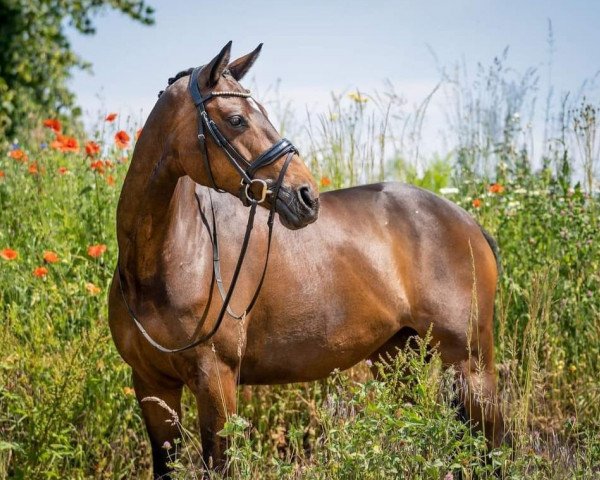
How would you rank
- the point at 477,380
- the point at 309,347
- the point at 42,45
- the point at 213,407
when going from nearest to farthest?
1. the point at 213,407
2. the point at 309,347
3. the point at 477,380
4. the point at 42,45

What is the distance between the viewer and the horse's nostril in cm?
320

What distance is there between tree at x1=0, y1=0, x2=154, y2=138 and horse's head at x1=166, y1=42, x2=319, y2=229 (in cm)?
787

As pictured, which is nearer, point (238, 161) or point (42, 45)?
point (238, 161)

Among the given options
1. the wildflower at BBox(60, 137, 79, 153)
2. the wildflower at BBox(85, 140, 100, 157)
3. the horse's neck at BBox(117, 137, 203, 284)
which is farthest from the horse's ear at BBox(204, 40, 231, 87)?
the wildflower at BBox(60, 137, 79, 153)

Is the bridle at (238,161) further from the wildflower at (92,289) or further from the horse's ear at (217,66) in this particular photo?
Result: the wildflower at (92,289)

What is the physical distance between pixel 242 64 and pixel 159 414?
1.52m

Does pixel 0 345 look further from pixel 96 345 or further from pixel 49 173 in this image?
pixel 49 173

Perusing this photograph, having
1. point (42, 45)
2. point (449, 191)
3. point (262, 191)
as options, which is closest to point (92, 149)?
point (262, 191)

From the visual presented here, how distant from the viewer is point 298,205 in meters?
3.18

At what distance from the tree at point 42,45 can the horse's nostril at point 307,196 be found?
8.16 meters

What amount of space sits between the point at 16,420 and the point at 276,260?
159 centimetres

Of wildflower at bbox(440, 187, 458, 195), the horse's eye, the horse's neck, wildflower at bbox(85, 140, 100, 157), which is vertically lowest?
the horse's neck

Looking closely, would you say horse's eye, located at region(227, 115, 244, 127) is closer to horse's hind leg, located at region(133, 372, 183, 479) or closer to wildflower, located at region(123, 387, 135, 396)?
horse's hind leg, located at region(133, 372, 183, 479)

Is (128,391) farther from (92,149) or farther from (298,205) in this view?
(298,205)
